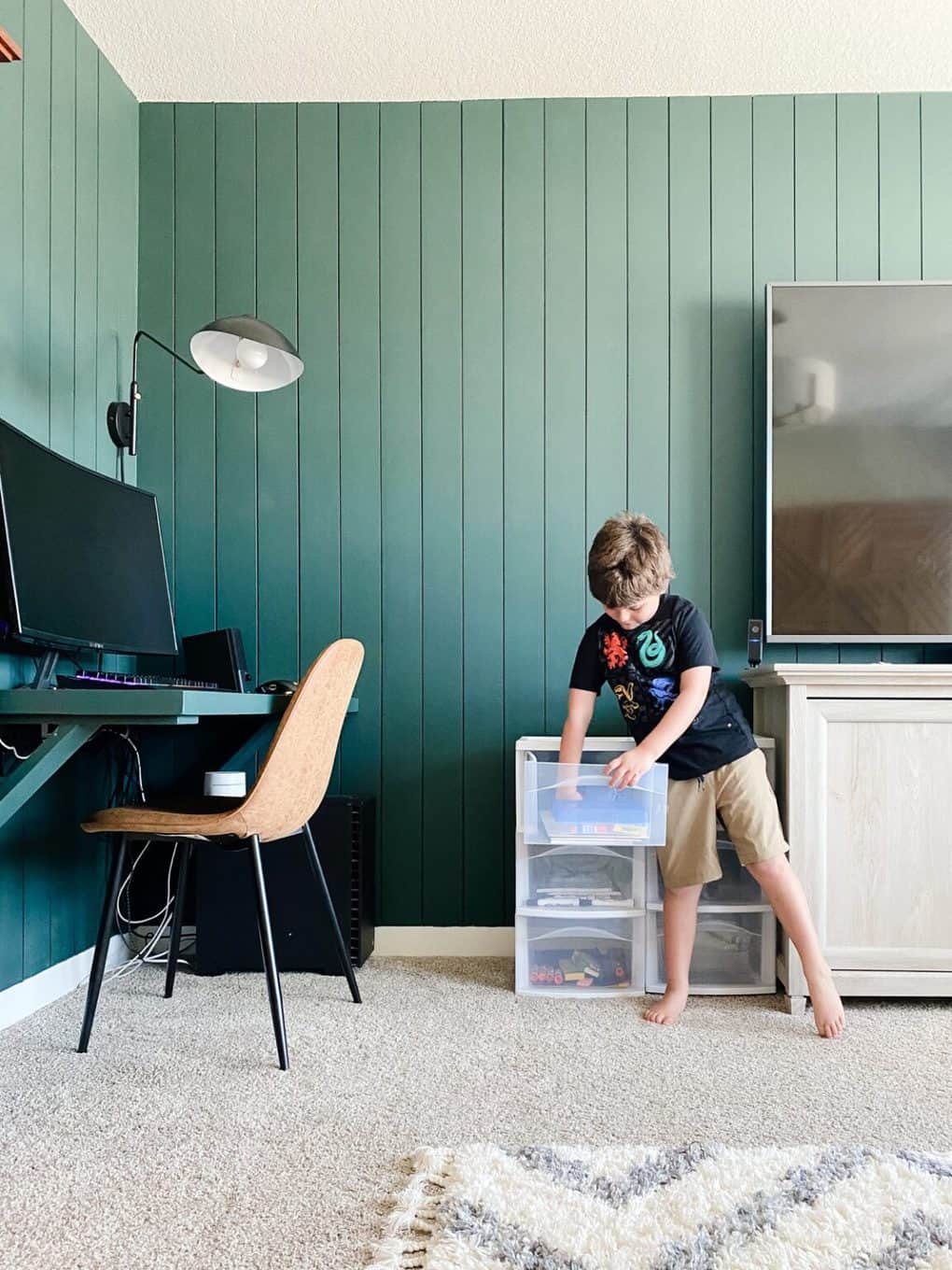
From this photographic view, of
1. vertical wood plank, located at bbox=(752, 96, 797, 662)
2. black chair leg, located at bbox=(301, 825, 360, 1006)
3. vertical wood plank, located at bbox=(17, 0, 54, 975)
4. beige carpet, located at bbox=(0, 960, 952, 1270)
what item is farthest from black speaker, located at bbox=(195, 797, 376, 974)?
vertical wood plank, located at bbox=(752, 96, 797, 662)

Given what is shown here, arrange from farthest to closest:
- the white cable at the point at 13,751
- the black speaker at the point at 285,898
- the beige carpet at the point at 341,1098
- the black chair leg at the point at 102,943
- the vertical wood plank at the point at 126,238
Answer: the vertical wood plank at the point at 126,238 → the black speaker at the point at 285,898 → the white cable at the point at 13,751 → the black chair leg at the point at 102,943 → the beige carpet at the point at 341,1098

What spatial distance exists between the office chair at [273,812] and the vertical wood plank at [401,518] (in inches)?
29.3

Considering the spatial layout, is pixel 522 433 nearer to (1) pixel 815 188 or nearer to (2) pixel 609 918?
(1) pixel 815 188

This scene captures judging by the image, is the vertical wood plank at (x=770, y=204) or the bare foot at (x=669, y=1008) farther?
the vertical wood plank at (x=770, y=204)

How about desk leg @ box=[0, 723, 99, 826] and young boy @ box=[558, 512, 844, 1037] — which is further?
young boy @ box=[558, 512, 844, 1037]

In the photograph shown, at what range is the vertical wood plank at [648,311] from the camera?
296 centimetres

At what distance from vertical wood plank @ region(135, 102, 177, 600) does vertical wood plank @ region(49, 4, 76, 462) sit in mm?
395

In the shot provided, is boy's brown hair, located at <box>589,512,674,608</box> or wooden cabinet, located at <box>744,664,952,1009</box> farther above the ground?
boy's brown hair, located at <box>589,512,674,608</box>

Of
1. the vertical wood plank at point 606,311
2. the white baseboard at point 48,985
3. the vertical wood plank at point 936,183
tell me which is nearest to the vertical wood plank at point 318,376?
the vertical wood plank at point 606,311

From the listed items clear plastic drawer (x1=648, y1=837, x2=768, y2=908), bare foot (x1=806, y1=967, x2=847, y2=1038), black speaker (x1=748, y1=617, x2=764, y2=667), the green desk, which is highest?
black speaker (x1=748, y1=617, x2=764, y2=667)

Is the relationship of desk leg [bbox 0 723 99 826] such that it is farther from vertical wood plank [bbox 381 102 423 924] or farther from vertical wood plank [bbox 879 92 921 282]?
vertical wood plank [bbox 879 92 921 282]

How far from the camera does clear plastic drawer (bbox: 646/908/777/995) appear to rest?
254 cm

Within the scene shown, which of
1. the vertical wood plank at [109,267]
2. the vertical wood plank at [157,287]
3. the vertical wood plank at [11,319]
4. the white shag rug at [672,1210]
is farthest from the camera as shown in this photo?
the vertical wood plank at [157,287]

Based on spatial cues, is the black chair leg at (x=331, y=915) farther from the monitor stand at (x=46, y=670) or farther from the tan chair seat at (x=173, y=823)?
the monitor stand at (x=46, y=670)
